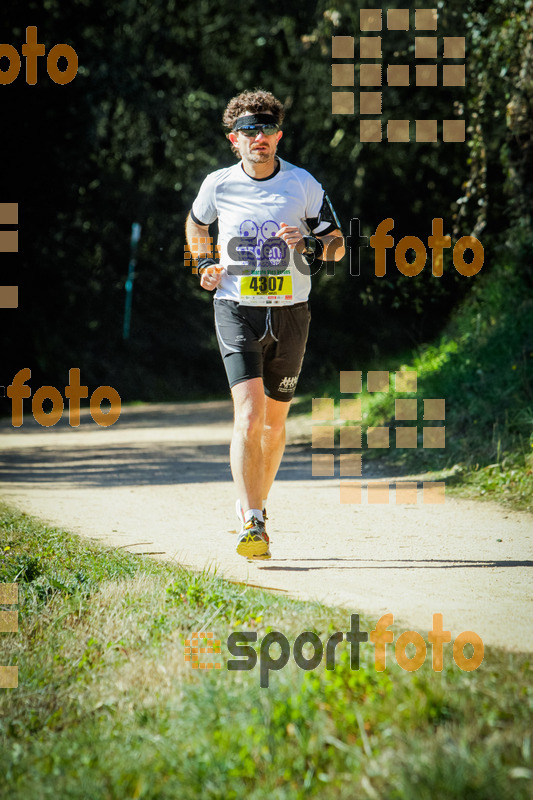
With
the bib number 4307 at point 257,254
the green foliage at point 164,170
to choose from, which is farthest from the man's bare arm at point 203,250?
the green foliage at point 164,170

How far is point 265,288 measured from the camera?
504 cm

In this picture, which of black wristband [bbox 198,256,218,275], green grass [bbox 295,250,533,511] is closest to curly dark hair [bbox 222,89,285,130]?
black wristband [bbox 198,256,218,275]

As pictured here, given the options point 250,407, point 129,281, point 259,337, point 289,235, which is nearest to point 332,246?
point 289,235

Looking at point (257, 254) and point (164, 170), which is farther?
point (164, 170)

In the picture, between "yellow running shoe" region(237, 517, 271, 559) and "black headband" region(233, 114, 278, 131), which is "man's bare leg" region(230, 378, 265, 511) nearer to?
"yellow running shoe" region(237, 517, 271, 559)

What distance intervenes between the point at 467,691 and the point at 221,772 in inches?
30.2

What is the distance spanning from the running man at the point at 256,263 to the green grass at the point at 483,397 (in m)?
2.54

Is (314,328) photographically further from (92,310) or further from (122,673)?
(122,673)

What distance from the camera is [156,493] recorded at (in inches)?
304

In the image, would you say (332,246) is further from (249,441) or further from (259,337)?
(249,441)

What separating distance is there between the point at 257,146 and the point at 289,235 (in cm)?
52

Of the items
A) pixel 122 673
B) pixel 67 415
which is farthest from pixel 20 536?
pixel 67 415

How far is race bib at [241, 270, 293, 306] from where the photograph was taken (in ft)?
16.5

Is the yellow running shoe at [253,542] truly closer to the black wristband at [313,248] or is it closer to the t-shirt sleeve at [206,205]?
the black wristband at [313,248]
